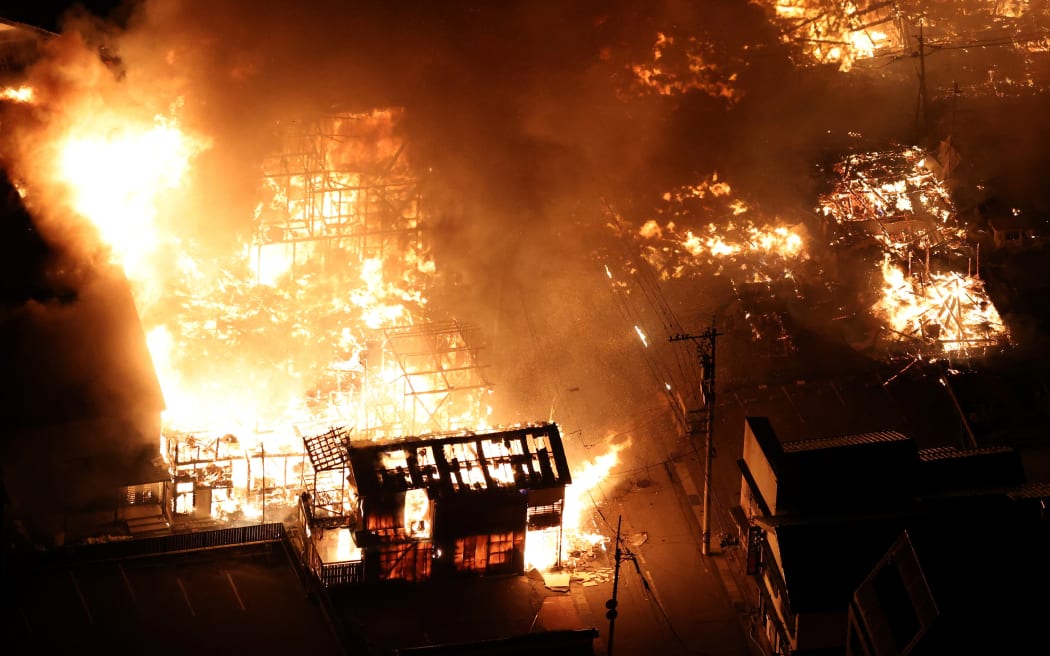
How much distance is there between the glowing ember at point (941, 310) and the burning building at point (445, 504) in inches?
639

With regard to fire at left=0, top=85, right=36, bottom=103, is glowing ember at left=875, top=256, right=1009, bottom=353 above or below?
below

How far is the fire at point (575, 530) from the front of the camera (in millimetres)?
25250

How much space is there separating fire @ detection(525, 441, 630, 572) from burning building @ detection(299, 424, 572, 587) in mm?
456

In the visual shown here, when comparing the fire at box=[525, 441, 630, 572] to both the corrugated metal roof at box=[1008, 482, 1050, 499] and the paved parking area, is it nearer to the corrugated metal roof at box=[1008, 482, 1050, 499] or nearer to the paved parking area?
the paved parking area

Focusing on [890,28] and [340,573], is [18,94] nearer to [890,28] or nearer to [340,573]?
[340,573]

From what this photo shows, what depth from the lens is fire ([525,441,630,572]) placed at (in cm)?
2525

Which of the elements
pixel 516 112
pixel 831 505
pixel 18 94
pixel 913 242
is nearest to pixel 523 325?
pixel 516 112

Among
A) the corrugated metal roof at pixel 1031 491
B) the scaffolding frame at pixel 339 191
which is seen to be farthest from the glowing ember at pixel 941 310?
the scaffolding frame at pixel 339 191

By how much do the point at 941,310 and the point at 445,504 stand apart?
20896 mm

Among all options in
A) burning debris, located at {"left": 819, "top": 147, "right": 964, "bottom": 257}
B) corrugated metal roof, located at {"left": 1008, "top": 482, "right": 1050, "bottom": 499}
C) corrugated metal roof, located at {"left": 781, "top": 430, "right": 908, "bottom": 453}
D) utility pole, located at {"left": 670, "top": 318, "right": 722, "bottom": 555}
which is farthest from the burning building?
burning debris, located at {"left": 819, "top": 147, "right": 964, "bottom": 257}

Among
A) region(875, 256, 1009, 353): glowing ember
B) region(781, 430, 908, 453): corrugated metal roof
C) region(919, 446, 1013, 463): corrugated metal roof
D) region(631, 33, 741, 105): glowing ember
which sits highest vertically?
region(631, 33, 741, 105): glowing ember

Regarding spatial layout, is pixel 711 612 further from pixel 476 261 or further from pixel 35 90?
pixel 35 90

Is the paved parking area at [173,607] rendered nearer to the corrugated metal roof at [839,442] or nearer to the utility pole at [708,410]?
the utility pole at [708,410]

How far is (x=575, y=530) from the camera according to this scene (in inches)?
1047
